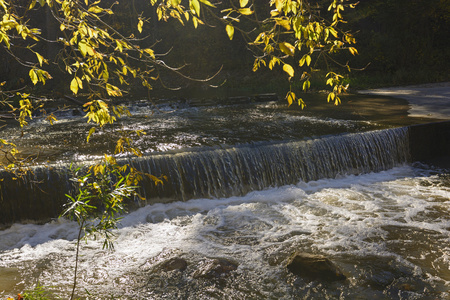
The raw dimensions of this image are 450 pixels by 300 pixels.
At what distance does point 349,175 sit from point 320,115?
10.1 feet

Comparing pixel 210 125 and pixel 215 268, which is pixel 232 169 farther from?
pixel 215 268

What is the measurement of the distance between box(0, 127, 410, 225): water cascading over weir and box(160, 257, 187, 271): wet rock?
6.50 ft

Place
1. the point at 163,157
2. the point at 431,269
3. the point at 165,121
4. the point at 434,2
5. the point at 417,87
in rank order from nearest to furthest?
the point at 431,269
the point at 163,157
the point at 165,121
the point at 417,87
the point at 434,2

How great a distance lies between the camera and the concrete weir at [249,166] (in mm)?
6961

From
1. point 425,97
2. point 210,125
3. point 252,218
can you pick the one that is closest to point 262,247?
point 252,218

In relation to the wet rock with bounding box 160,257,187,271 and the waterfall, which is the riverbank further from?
the wet rock with bounding box 160,257,187,271

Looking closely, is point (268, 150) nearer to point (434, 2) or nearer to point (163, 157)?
point (163, 157)

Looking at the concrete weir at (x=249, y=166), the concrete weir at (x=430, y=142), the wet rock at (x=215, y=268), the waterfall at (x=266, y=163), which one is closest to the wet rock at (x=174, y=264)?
the wet rock at (x=215, y=268)

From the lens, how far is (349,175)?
362 inches

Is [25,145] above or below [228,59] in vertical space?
below

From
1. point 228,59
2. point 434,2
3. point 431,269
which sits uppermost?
point 434,2

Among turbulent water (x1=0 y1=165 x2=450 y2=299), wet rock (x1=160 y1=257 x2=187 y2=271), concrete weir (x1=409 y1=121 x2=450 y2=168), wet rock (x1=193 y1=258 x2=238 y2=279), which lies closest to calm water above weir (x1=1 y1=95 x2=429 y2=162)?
concrete weir (x1=409 y1=121 x2=450 y2=168)

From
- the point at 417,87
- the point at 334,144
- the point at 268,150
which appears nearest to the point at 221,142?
the point at 268,150

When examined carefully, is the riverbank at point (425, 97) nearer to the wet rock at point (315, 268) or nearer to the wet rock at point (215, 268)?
the wet rock at point (315, 268)
